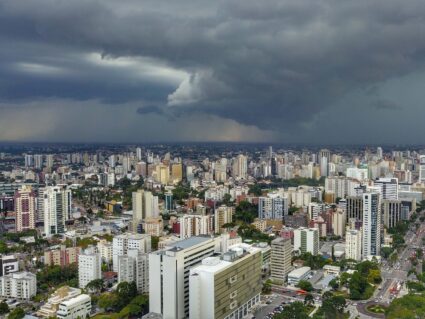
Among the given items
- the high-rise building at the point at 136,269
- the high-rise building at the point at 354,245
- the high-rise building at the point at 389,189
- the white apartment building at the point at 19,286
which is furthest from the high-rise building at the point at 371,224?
the white apartment building at the point at 19,286

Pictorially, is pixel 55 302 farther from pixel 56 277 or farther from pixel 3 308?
pixel 56 277

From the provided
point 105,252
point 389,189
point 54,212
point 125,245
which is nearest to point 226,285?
point 125,245

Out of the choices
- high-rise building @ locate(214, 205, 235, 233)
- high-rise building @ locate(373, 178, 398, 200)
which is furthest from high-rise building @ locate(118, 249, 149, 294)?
high-rise building @ locate(373, 178, 398, 200)

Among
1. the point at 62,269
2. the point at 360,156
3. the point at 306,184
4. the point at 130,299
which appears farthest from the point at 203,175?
the point at 130,299

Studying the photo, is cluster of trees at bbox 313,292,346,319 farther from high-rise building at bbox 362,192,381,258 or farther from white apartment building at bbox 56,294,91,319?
high-rise building at bbox 362,192,381,258

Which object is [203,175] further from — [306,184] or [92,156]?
[92,156]

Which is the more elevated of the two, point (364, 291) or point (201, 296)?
point (201, 296)
